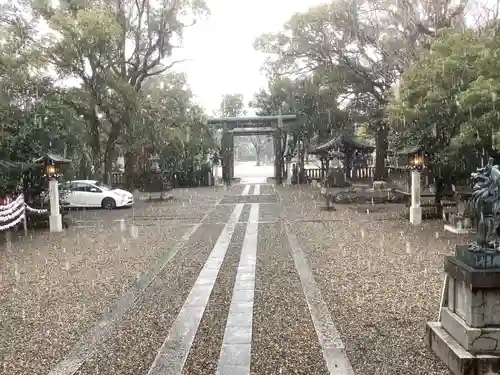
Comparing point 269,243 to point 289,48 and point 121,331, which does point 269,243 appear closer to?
point 121,331

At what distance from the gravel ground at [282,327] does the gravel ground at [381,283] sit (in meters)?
0.36

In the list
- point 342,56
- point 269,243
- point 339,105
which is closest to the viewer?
point 269,243

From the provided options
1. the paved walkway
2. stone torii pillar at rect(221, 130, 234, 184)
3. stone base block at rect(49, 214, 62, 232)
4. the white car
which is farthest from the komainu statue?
stone torii pillar at rect(221, 130, 234, 184)

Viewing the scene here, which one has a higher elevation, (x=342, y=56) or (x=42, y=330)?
(x=342, y=56)

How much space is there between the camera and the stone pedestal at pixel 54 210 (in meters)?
13.1

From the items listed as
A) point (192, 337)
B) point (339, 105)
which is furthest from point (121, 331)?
point (339, 105)

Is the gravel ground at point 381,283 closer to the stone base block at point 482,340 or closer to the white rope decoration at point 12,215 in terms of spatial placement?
the stone base block at point 482,340

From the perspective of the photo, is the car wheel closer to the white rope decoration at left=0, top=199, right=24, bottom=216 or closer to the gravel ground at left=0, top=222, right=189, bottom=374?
the white rope decoration at left=0, top=199, right=24, bottom=216

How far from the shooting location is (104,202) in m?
19.0

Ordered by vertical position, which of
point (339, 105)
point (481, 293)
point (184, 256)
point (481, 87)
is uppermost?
point (339, 105)

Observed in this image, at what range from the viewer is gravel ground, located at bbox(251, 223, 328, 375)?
421cm

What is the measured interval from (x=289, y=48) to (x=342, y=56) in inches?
102

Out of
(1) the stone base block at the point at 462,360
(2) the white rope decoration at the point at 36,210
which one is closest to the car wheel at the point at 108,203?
(2) the white rope decoration at the point at 36,210

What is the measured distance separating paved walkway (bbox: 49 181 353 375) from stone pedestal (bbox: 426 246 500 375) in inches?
34.3
